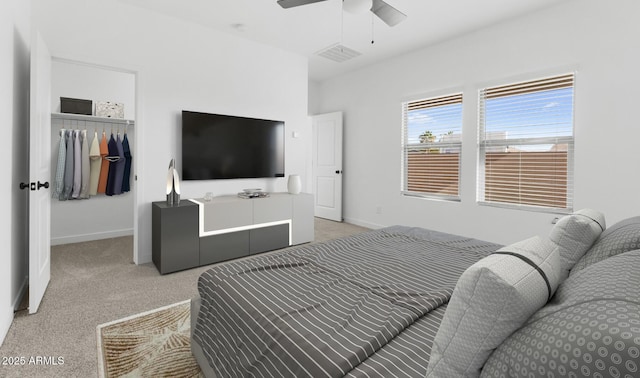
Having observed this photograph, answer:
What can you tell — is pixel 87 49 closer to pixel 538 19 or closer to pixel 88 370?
pixel 88 370

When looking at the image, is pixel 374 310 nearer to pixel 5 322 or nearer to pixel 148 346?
pixel 148 346

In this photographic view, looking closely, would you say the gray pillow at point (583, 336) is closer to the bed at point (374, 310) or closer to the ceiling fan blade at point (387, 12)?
the bed at point (374, 310)

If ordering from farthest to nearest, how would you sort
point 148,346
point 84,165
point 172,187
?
1. point 84,165
2. point 172,187
3. point 148,346

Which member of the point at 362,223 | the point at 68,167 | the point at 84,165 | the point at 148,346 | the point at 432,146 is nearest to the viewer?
the point at 148,346

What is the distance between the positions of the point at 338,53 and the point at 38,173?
3.80 m

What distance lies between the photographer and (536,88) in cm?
348

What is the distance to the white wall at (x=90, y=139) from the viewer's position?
13.3ft

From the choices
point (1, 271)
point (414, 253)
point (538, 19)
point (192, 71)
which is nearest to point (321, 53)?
point (192, 71)

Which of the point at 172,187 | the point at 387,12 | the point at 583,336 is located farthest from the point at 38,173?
the point at 583,336

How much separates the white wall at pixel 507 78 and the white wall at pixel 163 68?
1.64m

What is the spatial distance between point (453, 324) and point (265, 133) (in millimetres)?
3817

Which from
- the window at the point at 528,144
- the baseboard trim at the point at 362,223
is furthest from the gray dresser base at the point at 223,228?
the window at the point at 528,144

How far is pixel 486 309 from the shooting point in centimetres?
69

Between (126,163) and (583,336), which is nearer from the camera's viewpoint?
(583,336)
